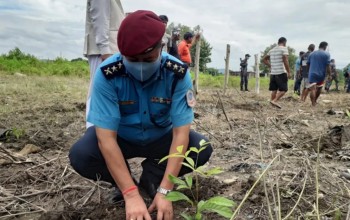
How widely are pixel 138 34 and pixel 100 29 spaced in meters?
1.53

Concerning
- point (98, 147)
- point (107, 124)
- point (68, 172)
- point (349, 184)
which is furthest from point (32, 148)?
point (349, 184)

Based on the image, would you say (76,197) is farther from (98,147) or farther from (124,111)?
(124,111)

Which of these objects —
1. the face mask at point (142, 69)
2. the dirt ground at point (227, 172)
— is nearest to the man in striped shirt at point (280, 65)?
the dirt ground at point (227, 172)

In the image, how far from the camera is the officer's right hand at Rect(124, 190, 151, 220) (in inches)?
59.8

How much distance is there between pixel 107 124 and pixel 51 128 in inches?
110

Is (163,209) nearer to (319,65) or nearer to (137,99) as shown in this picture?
(137,99)

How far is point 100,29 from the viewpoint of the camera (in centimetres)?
290

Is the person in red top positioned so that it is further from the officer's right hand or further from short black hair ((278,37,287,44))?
the officer's right hand

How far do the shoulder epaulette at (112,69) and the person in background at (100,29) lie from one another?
1.21 m

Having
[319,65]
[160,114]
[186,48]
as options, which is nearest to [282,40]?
[319,65]

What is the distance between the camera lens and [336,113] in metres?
6.28

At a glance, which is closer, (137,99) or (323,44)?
(137,99)

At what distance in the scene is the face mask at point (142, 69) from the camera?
1618 millimetres

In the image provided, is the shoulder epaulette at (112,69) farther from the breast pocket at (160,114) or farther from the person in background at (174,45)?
the person in background at (174,45)
